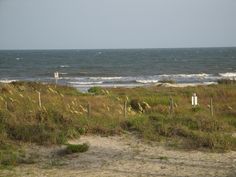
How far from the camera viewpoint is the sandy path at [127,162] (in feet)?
40.5

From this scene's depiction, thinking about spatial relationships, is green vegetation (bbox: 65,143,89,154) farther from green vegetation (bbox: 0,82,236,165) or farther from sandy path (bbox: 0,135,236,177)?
green vegetation (bbox: 0,82,236,165)

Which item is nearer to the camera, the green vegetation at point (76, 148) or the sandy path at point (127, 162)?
the sandy path at point (127, 162)

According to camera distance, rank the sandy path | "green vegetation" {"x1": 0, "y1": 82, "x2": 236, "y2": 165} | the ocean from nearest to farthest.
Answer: the sandy path, "green vegetation" {"x1": 0, "y1": 82, "x2": 236, "y2": 165}, the ocean

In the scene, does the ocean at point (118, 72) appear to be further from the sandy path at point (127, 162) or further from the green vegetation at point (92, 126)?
the sandy path at point (127, 162)

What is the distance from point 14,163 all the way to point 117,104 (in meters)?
11.4

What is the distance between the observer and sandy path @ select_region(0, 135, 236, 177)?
1234 centimetres

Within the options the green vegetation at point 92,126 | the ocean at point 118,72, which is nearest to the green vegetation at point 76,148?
the green vegetation at point 92,126

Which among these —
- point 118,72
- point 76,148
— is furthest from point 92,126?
point 118,72

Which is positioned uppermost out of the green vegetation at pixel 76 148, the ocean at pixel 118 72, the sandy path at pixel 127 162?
the green vegetation at pixel 76 148

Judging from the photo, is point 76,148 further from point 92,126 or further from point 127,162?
point 92,126

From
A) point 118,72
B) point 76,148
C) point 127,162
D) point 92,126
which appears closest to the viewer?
point 127,162

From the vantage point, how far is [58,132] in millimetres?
16250

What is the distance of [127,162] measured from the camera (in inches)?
528

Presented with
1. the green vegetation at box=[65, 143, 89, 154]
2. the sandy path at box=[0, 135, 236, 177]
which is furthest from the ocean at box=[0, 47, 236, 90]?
the green vegetation at box=[65, 143, 89, 154]
